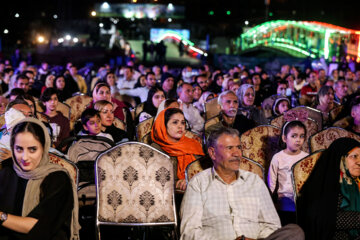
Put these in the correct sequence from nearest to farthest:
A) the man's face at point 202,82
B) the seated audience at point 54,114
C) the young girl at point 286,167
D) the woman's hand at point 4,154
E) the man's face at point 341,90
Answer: the woman's hand at point 4,154
the young girl at point 286,167
the seated audience at point 54,114
the man's face at point 341,90
the man's face at point 202,82

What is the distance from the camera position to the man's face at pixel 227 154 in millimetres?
3268

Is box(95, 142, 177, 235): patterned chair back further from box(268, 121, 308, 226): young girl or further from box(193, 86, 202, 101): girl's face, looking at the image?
box(193, 86, 202, 101): girl's face

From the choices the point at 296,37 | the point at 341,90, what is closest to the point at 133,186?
the point at 341,90

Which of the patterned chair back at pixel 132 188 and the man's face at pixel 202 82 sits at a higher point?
the man's face at pixel 202 82

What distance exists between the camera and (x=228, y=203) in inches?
128

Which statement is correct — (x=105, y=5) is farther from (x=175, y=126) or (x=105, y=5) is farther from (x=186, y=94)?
(x=175, y=126)

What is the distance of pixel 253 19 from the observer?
48938 mm

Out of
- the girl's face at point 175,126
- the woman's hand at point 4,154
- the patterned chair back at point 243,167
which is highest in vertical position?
the girl's face at point 175,126

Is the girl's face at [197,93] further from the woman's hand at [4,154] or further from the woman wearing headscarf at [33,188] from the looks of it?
the woman wearing headscarf at [33,188]

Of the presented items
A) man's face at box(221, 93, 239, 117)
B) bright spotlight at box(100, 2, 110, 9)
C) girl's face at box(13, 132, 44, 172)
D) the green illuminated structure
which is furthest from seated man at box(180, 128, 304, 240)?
bright spotlight at box(100, 2, 110, 9)

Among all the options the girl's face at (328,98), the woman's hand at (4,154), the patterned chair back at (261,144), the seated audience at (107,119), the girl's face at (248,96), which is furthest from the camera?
the girl's face at (328,98)

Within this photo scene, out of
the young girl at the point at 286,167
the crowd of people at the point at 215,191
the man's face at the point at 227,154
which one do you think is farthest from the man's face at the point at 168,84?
the man's face at the point at 227,154

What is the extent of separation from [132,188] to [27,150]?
938 millimetres

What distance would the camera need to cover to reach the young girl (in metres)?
4.37
